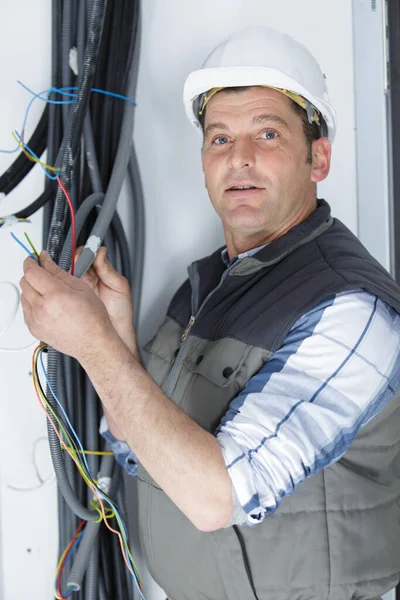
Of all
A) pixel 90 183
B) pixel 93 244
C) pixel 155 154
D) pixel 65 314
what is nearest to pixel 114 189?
pixel 90 183

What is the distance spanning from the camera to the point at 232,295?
4.48 feet

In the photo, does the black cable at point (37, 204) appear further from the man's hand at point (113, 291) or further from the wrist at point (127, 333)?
the wrist at point (127, 333)

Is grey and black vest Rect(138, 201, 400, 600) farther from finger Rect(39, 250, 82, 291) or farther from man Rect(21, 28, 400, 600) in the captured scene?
finger Rect(39, 250, 82, 291)

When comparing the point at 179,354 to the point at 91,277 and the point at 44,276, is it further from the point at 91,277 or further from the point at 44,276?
the point at 44,276

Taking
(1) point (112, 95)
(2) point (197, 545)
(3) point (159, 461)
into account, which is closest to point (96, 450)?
(2) point (197, 545)

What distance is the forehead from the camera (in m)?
1.38

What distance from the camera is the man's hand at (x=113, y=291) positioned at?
56.9 inches

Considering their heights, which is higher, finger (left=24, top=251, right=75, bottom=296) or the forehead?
the forehead

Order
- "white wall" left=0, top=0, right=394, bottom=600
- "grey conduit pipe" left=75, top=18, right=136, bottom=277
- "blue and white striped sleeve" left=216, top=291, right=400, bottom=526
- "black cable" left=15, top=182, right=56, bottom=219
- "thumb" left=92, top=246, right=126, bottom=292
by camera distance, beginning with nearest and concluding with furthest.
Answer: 1. "blue and white striped sleeve" left=216, top=291, right=400, bottom=526
2. "grey conduit pipe" left=75, top=18, right=136, bottom=277
3. "thumb" left=92, top=246, right=126, bottom=292
4. "black cable" left=15, top=182, right=56, bottom=219
5. "white wall" left=0, top=0, right=394, bottom=600

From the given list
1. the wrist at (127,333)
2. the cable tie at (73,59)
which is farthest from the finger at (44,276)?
the cable tie at (73,59)

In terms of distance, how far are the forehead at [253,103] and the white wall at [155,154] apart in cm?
38

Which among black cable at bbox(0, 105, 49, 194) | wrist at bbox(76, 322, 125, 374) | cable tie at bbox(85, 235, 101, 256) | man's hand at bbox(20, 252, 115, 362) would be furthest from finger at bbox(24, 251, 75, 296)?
black cable at bbox(0, 105, 49, 194)

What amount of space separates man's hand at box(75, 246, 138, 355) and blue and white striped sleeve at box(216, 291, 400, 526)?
0.50m

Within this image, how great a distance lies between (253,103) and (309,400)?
0.69m
